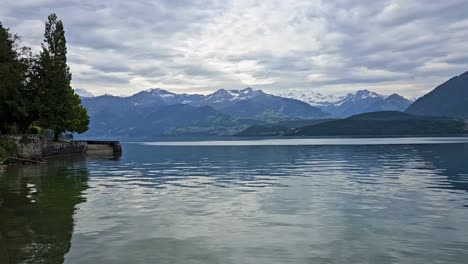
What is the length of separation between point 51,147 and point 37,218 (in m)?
85.4

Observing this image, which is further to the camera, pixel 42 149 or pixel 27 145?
pixel 42 149

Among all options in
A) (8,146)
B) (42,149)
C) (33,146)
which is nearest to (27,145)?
(33,146)

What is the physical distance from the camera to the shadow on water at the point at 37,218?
66.6ft

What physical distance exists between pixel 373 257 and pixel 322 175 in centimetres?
3936

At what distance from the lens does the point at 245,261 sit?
19078 millimetres

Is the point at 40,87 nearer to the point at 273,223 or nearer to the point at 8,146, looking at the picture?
the point at 8,146

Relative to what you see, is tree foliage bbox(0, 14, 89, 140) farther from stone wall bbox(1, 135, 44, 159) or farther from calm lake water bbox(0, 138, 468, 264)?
calm lake water bbox(0, 138, 468, 264)

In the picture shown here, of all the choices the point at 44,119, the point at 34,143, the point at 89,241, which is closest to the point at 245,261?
the point at 89,241

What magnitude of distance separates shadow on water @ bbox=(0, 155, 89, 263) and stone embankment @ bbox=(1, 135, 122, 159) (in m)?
34.0

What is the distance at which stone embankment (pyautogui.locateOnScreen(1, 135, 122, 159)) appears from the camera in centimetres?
8431

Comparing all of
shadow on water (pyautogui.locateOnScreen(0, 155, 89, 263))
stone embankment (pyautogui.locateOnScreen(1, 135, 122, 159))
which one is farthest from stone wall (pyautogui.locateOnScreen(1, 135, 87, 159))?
shadow on water (pyautogui.locateOnScreen(0, 155, 89, 263))

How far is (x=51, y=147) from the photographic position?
108250mm

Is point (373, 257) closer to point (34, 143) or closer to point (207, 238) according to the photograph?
point (207, 238)

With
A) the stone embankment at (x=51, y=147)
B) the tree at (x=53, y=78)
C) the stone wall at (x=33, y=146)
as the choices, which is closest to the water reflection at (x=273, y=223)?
the stone wall at (x=33, y=146)
